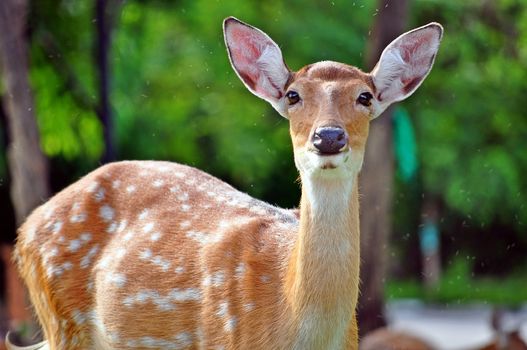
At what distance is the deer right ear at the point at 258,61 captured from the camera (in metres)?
6.31

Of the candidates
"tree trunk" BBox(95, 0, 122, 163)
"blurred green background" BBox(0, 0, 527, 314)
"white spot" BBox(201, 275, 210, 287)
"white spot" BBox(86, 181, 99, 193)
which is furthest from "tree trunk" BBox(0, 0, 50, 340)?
"white spot" BBox(201, 275, 210, 287)

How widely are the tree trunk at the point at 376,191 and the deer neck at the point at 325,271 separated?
664 cm

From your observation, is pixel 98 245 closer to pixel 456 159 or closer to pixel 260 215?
pixel 260 215

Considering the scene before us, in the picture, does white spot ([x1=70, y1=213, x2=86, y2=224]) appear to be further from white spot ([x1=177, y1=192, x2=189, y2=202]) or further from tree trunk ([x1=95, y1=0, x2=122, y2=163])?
tree trunk ([x1=95, y1=0, x2=122, y2=163])

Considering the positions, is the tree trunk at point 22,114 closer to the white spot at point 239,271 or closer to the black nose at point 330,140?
the white spot at point 239,271

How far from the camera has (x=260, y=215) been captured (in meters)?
6.68

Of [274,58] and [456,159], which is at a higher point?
[274,58]

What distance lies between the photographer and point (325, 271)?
593 cm

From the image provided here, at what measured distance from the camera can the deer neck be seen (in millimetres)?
5906

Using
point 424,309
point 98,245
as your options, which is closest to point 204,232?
point 98,245

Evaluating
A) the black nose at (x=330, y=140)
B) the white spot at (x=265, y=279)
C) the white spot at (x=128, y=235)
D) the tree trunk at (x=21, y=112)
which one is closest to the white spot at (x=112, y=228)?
the white spot at (x=128, y=235)

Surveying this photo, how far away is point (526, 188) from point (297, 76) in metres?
14.2

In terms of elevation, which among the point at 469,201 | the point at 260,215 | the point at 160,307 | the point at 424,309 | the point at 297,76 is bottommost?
the point at 424,309

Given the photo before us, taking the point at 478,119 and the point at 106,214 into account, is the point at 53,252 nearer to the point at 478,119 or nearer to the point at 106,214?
the point at 106,214
